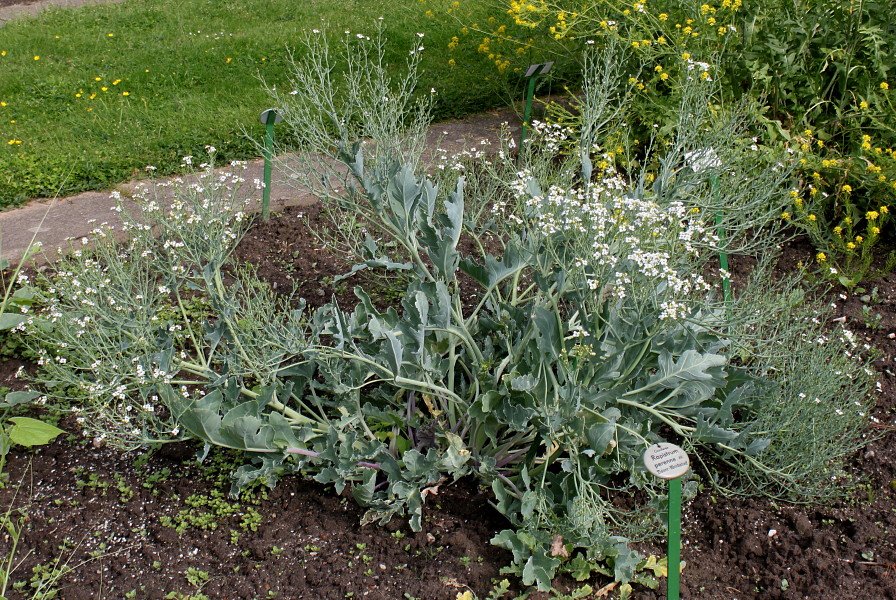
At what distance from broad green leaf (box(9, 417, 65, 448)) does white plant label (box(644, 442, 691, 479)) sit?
2.20 meters

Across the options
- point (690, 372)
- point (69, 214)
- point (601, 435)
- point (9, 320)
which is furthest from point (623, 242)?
point (69, 214)

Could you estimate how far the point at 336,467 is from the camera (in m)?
2.70

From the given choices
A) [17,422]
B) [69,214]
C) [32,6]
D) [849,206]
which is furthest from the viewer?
[32,6]

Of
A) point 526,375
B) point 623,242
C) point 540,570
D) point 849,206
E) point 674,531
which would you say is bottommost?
point 540,570

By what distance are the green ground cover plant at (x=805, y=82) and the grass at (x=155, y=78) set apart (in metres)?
1.83

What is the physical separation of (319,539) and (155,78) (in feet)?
17.6

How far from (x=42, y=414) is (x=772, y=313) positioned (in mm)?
2881

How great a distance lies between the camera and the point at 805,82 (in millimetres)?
4711

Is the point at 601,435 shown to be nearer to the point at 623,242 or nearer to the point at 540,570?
the point at 540,570

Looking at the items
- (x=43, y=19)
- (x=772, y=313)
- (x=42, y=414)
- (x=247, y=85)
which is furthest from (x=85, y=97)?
(x=772, y=313)

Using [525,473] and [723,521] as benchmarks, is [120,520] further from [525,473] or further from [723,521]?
[723,521]

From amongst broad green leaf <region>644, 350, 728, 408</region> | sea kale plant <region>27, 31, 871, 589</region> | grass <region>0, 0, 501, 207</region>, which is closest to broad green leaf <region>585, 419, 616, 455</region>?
sea kale plant <region>27, 31, 871, 589</region>

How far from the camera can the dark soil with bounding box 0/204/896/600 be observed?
2543 millimetres

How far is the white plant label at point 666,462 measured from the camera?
2039 mm
